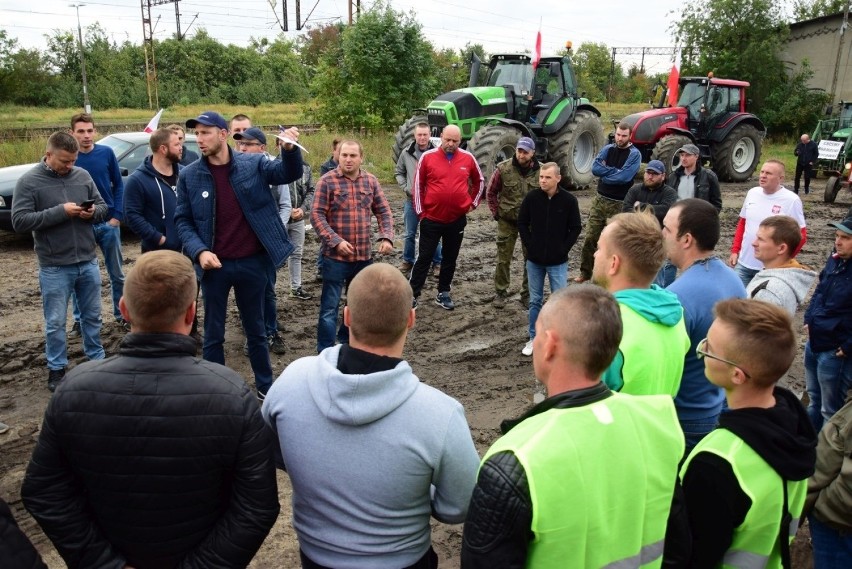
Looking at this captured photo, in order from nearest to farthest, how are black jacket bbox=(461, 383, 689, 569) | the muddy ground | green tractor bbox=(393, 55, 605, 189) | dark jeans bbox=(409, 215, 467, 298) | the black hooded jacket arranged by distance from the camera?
black jacket bbox=(461, 383, 689, 569) → the black hooded jacket → the muddy ground → dark jeans bbox=(409, 215, 467, 298) → green tractor bbox=(393, 55, 605, 189)

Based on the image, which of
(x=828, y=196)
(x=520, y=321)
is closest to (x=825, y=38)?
(x=828, y=196)

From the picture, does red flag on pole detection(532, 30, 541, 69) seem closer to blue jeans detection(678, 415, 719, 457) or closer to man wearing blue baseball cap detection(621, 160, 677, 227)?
man wearing blue baseball cap detection(621, 160, 677, 227)

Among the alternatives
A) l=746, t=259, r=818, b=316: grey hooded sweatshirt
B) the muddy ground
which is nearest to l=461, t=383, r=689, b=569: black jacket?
the muddy ground

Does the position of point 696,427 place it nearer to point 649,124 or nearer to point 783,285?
point 783,285

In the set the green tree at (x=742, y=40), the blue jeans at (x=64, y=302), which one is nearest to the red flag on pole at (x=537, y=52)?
the blue jeans at (x=64, y=302)

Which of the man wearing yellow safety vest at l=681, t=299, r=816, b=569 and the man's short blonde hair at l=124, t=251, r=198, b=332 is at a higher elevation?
the man's short blonde hair at l=124, t=251, r=198, b=332

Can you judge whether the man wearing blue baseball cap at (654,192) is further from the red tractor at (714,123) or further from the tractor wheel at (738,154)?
the tractor wheel at (738,154)

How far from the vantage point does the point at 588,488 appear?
1529 mm

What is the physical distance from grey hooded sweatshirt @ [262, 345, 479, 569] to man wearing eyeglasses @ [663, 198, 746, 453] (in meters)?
1.32

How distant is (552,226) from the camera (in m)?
5.78

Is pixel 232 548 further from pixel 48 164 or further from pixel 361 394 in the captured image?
pixel 48 164

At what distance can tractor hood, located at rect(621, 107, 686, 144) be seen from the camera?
13.8 m

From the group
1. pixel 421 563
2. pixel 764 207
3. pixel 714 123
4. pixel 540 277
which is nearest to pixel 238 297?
pixel 540 277

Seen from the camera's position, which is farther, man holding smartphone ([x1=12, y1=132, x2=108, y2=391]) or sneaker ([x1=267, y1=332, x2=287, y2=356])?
sneaker ([x1=267, y1=332, x2=287, y2=356])
